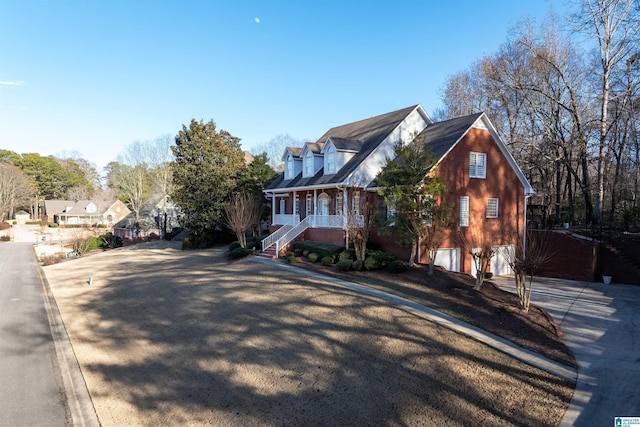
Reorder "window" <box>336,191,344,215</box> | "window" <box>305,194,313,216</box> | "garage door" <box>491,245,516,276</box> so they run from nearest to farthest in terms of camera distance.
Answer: "garage door" <box>491,245,516,276</box> → "window" <box>336,191,344,215</box> → "window" <box>305,194,313,216</box>

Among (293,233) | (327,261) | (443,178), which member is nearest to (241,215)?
(293,233)

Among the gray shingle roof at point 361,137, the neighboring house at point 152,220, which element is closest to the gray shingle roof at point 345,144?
the gray shingle roof at point 361,137

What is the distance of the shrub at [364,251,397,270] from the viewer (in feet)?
58.4

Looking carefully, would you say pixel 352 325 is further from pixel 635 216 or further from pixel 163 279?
pixel 635 216

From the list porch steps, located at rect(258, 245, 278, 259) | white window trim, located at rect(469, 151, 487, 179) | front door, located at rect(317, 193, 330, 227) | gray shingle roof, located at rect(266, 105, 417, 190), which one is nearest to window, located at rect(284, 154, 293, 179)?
gray shingle roof, located at rect(266, 105, 417, 190)

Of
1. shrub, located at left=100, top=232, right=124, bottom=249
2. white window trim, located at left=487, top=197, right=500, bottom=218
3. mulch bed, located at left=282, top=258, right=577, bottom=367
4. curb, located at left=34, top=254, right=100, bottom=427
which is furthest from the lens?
shrub, located at left=100, top=232, right=124, bottom=249

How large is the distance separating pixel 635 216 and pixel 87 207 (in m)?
94.2

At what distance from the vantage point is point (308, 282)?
51.4 ft

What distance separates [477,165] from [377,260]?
8.71 meters

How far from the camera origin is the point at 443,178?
19.6 metres

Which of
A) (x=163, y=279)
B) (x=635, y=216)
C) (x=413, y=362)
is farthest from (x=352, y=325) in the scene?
(x=635, y=216)

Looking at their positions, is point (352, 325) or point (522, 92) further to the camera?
point (522, 92)

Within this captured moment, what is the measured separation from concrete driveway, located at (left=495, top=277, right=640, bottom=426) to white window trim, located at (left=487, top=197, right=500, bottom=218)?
4477mm

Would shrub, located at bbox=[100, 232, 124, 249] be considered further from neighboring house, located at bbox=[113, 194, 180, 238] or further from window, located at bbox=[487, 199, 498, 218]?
window, located at bbox=[487, 199, 498, 218]
